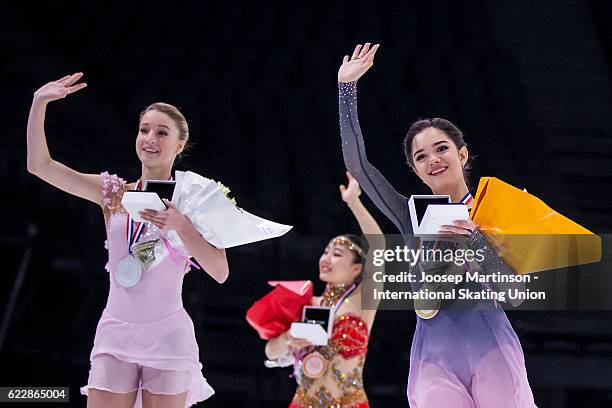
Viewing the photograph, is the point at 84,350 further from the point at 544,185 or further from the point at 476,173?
the point at 544,185

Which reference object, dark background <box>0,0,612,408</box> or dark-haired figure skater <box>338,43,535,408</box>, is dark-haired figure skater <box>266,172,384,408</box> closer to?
dark background <box>0,0,612,408</box>

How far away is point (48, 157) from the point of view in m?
2.79

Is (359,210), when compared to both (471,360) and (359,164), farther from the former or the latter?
(471,360)

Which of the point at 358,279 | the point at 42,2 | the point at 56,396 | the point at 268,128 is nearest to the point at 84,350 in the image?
the point at 56,396

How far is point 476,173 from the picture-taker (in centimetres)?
577

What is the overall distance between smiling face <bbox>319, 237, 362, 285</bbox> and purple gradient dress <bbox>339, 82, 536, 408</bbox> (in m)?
1.84

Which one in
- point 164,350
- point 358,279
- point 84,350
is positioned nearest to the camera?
point 164,350

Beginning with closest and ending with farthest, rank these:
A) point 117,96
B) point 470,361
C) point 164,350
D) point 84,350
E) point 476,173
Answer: point 470,361, point 164,350, point 84,350, point 476,173, point 117,96

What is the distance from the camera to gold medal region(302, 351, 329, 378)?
4066 millimetres

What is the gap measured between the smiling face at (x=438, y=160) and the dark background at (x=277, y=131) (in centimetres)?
280

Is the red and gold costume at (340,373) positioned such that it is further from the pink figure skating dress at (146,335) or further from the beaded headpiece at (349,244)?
the pink figure skating dress at (146,335)

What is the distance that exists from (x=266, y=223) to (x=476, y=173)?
11.3 feet

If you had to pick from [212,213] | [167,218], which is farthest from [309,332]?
[167,218]

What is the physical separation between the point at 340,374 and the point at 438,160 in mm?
1910
